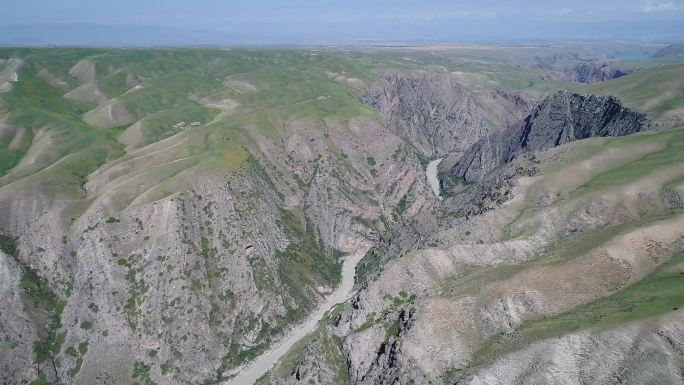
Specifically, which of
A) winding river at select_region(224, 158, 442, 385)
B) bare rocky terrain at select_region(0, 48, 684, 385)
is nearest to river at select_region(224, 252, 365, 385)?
winding river at select_region(224, 158, 442, 385)

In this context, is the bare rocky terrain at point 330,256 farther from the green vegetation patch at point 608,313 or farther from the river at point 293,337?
the river at point 293,337

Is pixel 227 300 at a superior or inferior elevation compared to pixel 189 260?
inferior

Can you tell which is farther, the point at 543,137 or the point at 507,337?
the point at 543,137

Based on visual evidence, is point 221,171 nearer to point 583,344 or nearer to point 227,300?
point 227,300

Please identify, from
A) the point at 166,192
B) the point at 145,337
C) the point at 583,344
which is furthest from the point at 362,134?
the point at 583,344

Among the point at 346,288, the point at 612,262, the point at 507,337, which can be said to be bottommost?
the point at 346,288

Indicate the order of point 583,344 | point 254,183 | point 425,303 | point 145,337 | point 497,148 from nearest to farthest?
point 583,344
point 425,303
point 145,337
point 254,183
point 497,148

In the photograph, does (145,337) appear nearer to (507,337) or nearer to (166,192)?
(166,192)

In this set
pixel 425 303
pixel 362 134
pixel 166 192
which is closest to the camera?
pixel 425 303
